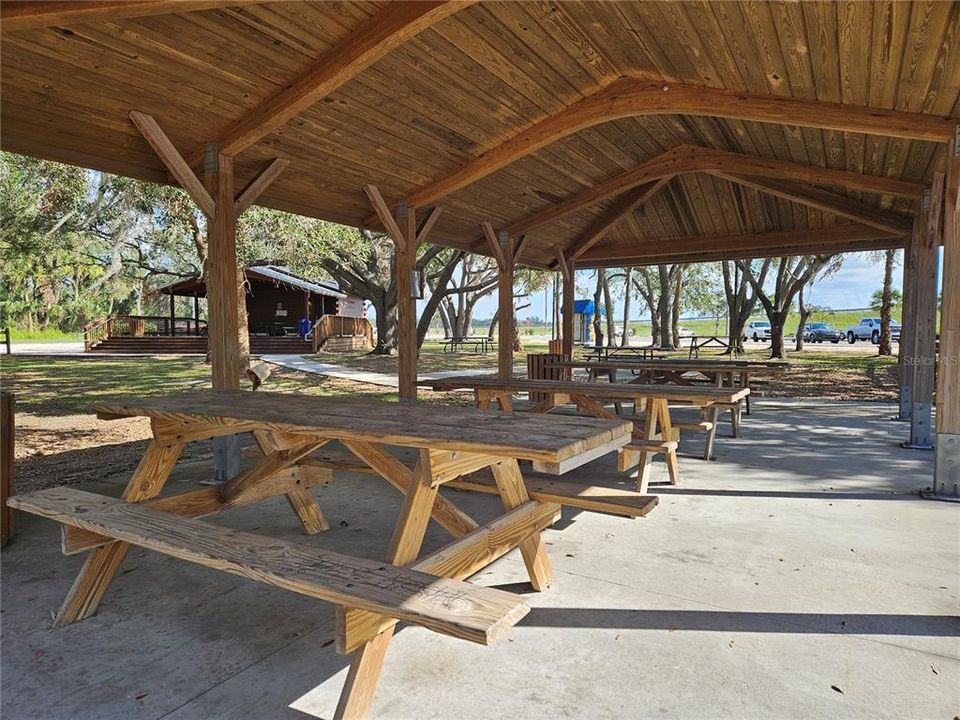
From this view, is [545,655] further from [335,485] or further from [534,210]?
[534,210]

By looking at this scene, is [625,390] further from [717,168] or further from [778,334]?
[778,334]

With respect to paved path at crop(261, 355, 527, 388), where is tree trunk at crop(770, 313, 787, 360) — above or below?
above


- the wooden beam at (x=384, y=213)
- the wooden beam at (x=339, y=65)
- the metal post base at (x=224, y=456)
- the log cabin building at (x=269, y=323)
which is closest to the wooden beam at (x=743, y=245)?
the wooden beam at (x=384, y=213)

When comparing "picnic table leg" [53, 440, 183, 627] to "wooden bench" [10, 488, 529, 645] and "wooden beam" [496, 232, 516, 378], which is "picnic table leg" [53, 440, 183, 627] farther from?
"wooden beam" [496, 232, 516, 378]

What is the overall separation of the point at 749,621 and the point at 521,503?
105 centimetres

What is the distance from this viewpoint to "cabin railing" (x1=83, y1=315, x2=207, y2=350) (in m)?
24.4

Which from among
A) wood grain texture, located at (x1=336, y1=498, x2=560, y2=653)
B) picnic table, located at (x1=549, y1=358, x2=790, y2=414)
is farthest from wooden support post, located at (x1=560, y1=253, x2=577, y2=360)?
wood grain texture, located at (x1=336, y1=498, x2=560, y2=653)

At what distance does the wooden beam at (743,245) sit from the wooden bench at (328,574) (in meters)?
9.36

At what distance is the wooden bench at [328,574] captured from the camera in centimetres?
153

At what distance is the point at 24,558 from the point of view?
318 cm

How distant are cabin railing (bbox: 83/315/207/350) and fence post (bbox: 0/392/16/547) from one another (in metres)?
23.6

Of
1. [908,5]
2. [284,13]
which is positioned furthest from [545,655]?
[284,13]

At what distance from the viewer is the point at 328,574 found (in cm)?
175

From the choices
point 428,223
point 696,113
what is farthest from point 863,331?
point 696,113
